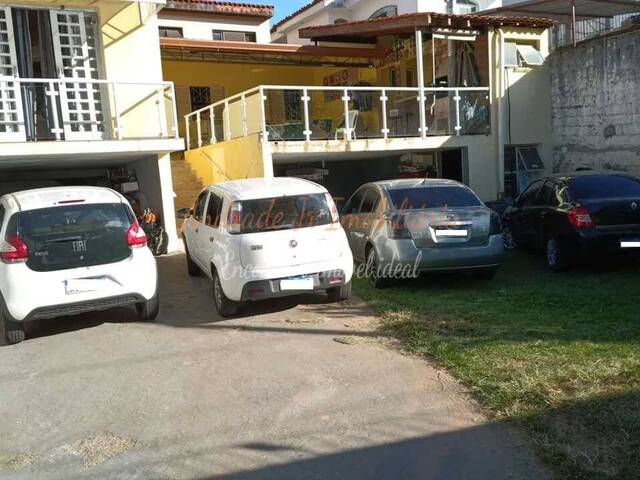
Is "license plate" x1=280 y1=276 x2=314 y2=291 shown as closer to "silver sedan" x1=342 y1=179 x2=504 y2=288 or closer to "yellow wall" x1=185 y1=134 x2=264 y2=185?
"silver sedan" x1=342 y1=179 x2=504 y2=288

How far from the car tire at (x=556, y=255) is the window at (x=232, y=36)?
15.9m

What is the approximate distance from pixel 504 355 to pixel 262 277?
2869 millimetres

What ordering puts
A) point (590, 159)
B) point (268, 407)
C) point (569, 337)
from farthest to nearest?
point (590, 159) → point (569, 337) → point (268, 407)

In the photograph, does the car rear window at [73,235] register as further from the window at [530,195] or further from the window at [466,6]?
the window at [466,6]

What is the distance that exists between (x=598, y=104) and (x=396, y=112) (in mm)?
4749

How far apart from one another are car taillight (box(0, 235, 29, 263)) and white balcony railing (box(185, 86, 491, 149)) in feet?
21.3

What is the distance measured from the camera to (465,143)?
14711 millimetres

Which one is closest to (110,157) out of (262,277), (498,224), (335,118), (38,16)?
(38,16)

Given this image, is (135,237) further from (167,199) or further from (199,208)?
(167,199)

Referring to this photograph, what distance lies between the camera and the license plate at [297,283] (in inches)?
277

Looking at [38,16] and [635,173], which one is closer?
[38,16]

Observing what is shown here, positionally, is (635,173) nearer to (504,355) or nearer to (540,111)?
(540,111)

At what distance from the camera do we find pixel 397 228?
8016 millimetres

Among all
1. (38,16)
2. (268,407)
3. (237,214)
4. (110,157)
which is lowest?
(268,407)
